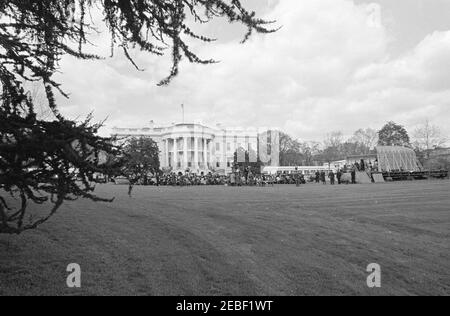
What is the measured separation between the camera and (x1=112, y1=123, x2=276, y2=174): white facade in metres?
126

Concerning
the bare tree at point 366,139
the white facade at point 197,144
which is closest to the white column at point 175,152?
the white facade at point 197,144

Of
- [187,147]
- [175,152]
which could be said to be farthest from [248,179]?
[175,152]

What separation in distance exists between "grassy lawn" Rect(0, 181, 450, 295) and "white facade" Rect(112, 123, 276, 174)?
109 m

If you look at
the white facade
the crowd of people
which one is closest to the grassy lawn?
the crowd of people

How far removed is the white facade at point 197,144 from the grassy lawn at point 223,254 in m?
109

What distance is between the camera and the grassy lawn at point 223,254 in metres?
6.14

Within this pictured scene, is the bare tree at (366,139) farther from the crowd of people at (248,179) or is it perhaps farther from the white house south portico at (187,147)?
the crowd of people at (248,179)

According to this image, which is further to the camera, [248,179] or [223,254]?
[248,179]

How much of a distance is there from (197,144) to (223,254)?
393ft

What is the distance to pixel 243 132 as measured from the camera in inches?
5330

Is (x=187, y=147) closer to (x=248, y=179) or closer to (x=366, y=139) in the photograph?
(x=366, y=139)

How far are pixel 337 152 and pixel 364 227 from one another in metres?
115

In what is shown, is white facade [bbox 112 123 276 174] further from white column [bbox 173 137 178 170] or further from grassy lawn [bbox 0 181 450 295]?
grassy lawn [bbox 0 181 450 295]

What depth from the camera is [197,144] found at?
126938 mm
